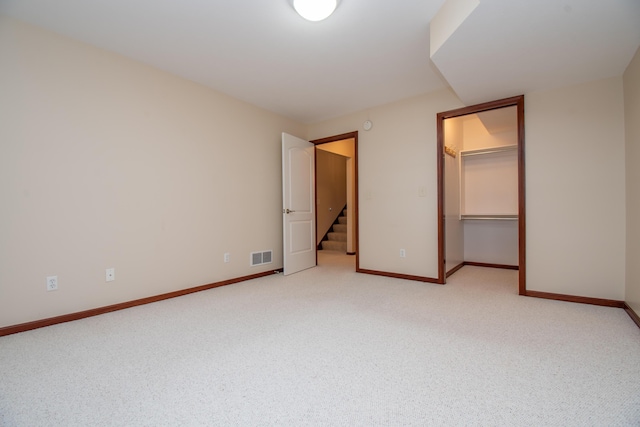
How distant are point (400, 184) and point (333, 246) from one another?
2992 millimetres

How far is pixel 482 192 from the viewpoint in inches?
179

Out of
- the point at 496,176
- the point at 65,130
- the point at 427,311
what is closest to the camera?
the point at 65,130

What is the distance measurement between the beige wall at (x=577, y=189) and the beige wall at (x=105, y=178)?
333cm

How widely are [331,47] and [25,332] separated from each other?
130 inches

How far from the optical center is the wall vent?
3.80m

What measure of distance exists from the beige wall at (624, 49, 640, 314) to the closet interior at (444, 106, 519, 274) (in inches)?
63.9

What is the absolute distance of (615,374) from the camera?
4.83ft

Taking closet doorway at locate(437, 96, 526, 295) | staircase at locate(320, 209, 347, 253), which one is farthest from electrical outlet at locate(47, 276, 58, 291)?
staircase at locate(320, 209, 347, 253)

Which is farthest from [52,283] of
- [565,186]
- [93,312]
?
[565,186]

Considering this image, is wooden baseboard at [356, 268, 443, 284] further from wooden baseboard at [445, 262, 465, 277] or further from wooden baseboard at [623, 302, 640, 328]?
wooden baseboard at [623, 302, 640, 328]

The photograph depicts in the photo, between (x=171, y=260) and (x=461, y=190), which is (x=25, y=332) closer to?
(x=171, y=260)

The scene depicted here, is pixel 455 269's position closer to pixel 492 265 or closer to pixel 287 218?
pixel 492 265

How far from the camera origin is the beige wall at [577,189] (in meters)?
2.53

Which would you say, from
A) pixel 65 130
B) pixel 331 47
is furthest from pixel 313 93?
pixel 65 130
